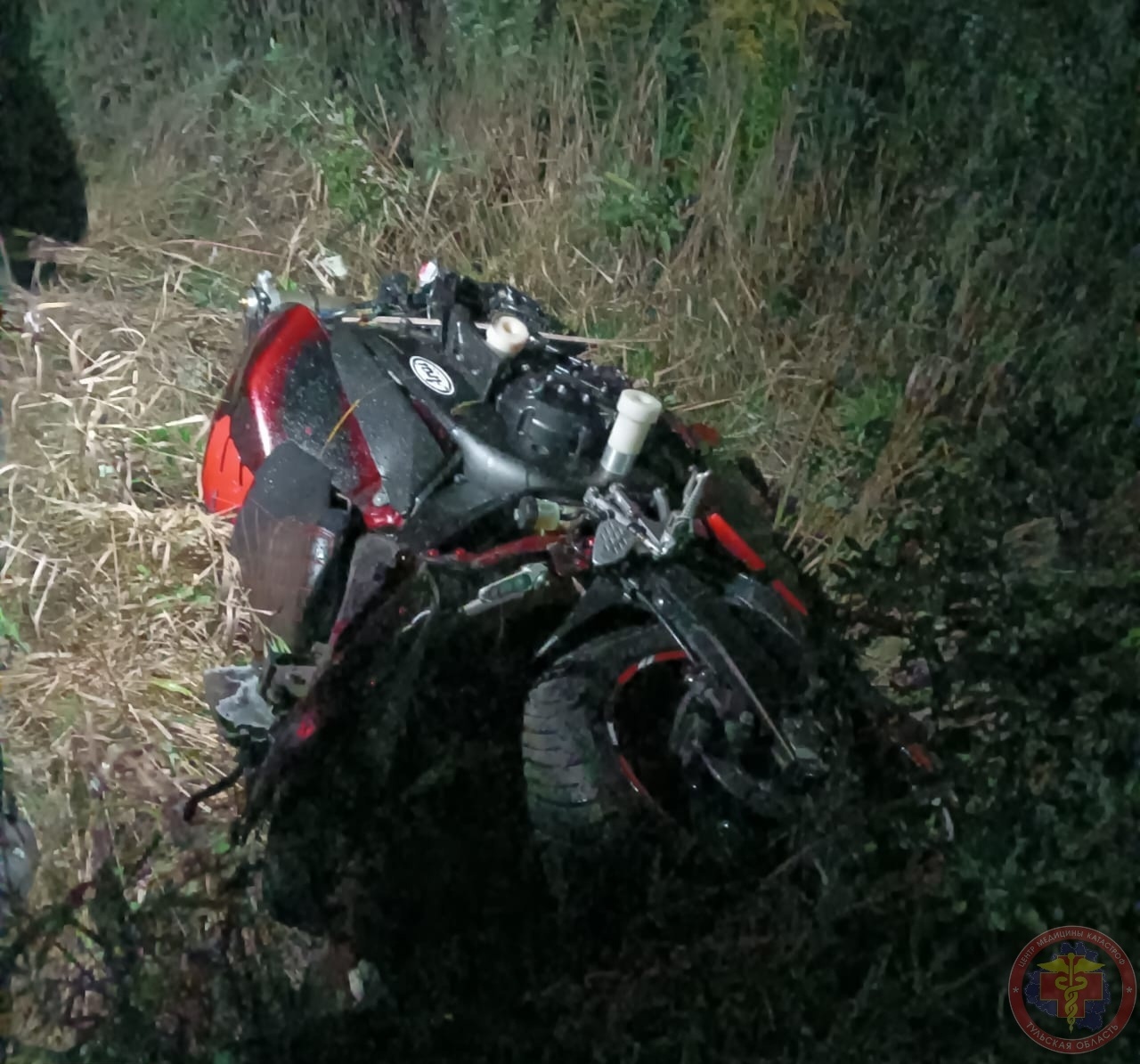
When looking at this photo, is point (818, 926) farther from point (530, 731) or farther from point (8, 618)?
point (8, 618)

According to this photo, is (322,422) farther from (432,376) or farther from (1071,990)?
(1071,990)

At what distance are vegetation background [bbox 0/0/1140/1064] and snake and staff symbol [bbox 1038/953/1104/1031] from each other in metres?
0.03

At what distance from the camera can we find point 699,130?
1396 mm

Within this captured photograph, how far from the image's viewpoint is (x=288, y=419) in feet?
3.45

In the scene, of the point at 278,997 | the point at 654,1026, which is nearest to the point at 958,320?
the point at 654,1026

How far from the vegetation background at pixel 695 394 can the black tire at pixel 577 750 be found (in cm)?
8

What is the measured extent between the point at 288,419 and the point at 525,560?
396 mm

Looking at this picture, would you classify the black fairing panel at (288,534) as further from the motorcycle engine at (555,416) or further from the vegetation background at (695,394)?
the motorcycle engine at (555,416)

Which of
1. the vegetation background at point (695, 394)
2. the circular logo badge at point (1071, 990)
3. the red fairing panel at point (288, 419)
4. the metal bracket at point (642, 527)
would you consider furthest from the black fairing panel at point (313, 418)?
the circular logo badge at point (1071, 990)

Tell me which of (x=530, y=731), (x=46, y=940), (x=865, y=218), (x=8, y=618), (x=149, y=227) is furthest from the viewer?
(x=149, y=227)

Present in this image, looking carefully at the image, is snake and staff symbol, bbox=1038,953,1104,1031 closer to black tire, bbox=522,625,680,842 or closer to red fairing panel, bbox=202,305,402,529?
black tire, bbox=522,625,680,842

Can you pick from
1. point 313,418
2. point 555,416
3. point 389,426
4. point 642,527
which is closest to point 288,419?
point 313,418

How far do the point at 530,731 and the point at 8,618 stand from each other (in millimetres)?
672

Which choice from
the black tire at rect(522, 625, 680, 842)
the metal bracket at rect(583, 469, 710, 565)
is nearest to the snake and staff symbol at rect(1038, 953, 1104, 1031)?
the black tire at rect(522, 625, 680, 842)
